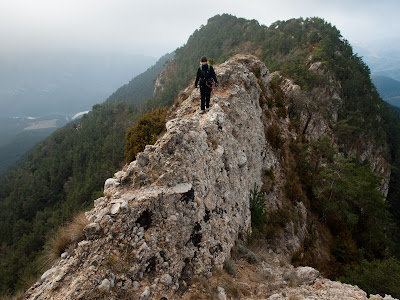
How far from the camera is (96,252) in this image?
5.14 meters

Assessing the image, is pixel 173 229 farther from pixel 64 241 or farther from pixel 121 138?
pixel 121 138

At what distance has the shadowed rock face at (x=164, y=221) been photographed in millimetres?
5004

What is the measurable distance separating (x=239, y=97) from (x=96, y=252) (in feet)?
38.7

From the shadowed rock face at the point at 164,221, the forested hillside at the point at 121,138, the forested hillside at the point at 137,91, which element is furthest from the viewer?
the forested hillside at the point at 137,91

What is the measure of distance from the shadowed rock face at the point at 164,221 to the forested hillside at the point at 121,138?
11813mm

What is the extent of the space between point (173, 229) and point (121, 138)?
65251 millimetres

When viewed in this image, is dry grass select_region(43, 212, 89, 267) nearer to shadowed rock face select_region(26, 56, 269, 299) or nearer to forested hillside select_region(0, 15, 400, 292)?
shadowed rock face select_region(26, 56, 269, 299)

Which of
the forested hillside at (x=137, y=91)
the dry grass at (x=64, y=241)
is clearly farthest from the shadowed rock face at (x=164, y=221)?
the forested hillside at (x=137, y=91)

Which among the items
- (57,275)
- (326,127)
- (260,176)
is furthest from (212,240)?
(326,127)

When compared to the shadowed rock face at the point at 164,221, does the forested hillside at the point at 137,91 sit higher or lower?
higher

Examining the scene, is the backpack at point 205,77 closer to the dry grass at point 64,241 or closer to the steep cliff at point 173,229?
the steep cliff at point 173,229

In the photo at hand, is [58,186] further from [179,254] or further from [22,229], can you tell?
[179,254]

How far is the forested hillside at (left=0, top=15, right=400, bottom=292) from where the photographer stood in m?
44.6

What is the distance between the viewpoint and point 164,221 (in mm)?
6211
